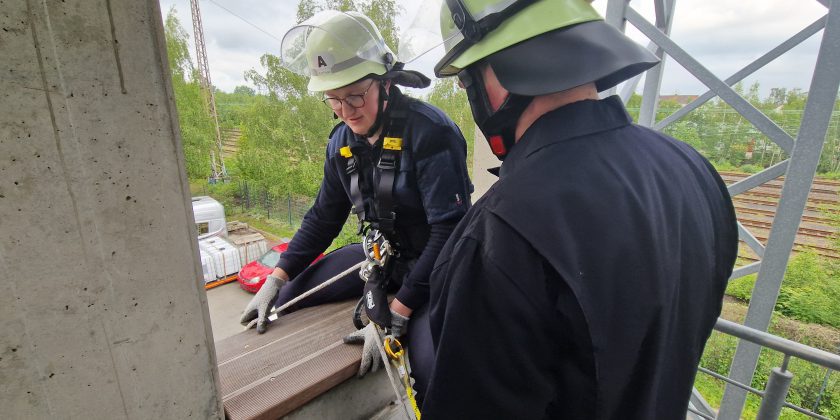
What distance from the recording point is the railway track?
15.2 m

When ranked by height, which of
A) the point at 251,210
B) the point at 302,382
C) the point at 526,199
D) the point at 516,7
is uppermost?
the point at 516,7

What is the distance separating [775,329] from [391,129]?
1593cm

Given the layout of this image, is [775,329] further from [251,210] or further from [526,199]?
[251,210]

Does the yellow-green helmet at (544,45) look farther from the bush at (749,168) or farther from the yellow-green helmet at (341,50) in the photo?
the bush at (749,168)

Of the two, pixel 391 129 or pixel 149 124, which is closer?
pixel 149 124

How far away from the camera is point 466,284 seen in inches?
31.9

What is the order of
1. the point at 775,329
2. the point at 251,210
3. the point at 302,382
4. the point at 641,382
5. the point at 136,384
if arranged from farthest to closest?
1. the point at 251,210
2. the point at 775,329
3. the point at 302,382
4. the point at 136,384
5. the point at 641,382

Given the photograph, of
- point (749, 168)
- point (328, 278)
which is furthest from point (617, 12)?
point (749, 168)

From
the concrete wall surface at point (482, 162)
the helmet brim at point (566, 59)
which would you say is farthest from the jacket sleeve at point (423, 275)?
the concrete wall surface at point (482, 162)

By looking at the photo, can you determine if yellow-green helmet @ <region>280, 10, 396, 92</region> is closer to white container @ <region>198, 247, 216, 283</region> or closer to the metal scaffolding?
the metal scaffolding

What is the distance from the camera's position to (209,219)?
42.4 feet

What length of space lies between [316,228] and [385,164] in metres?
0.76

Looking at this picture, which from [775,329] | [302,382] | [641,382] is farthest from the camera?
[775,329]

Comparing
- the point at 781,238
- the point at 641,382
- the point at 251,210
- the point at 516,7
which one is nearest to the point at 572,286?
the point at 641,382
